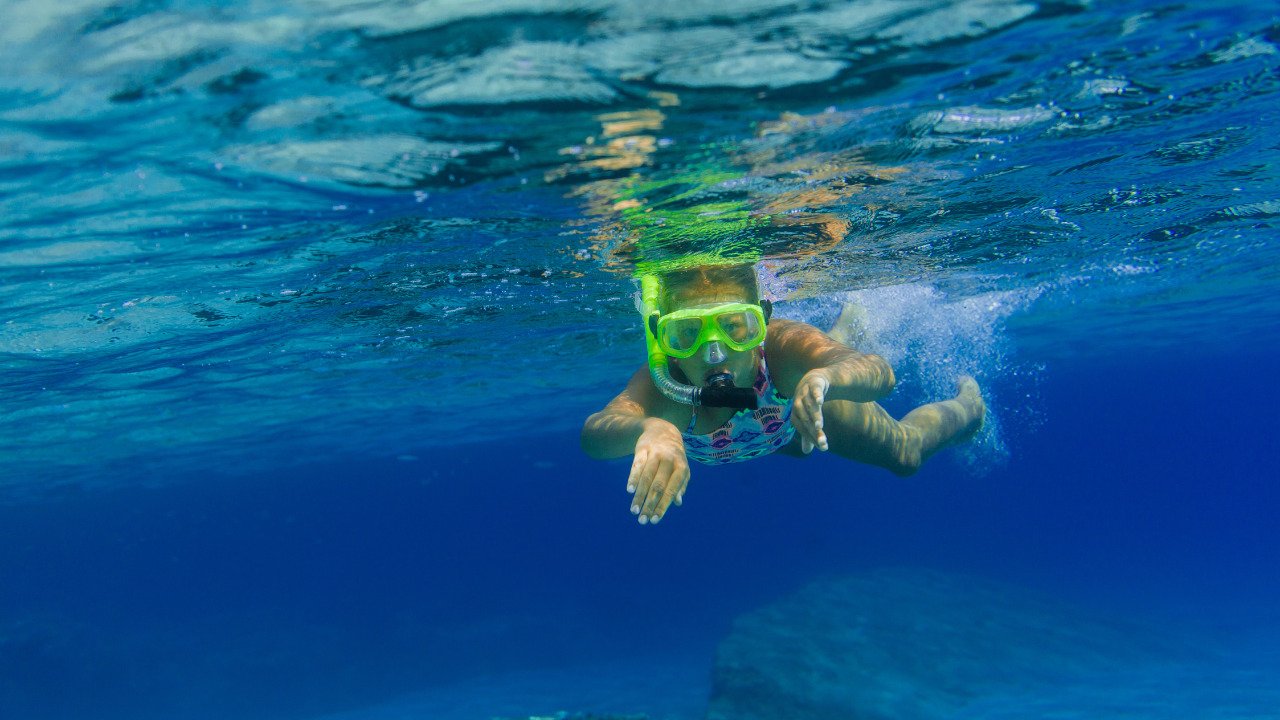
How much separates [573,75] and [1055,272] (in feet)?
63.9

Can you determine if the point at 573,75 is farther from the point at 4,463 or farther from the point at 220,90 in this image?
the point at 4,463

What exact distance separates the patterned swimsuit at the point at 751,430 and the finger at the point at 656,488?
2.83 metres

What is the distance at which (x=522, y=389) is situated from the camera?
34062mm

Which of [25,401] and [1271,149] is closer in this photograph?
[1271,149]

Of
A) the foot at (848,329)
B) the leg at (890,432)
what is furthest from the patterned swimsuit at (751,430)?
the foot at (848,329)

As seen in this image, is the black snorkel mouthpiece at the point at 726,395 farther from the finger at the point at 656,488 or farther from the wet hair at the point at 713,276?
the wet hair at the point at 713,276

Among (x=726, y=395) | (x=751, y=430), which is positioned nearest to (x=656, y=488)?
(x=726, y=395)

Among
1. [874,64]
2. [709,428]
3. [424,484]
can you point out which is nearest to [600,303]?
[709,428]

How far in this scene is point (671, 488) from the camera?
183 inches

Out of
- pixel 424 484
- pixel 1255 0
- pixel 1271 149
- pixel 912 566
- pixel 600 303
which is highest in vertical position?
pixel 1255 0

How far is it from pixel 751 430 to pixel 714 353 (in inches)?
75.8

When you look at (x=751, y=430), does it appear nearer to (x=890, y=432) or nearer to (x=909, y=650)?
(x=890, y=432)

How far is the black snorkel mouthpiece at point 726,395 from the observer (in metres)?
6.06

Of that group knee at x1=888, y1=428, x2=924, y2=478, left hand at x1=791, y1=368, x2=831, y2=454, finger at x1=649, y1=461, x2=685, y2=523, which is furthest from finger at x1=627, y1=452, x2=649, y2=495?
knee at x1=888, y1=428, x2=924, y2=478
